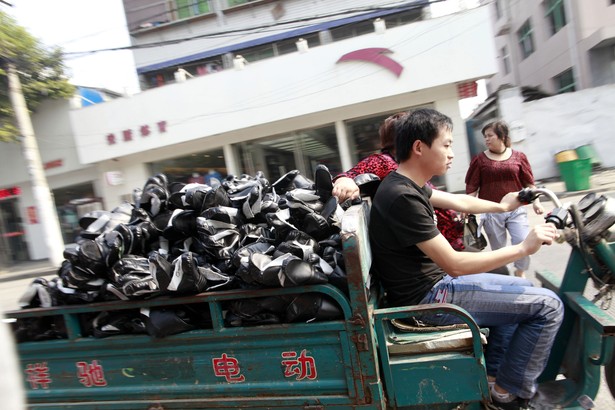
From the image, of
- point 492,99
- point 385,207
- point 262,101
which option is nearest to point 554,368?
point 385,207

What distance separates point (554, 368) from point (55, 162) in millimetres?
14787

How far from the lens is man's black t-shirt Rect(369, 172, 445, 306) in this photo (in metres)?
1.73

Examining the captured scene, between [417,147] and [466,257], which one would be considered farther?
[417,147]

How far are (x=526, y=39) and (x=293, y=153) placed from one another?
12514mm

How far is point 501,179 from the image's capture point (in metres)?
3.66

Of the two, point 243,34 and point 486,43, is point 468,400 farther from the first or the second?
point 243,34

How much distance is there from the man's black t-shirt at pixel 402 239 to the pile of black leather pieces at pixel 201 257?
A: 8.8 inches

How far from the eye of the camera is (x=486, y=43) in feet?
31.9

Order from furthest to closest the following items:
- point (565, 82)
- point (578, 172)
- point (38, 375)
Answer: point (565, 82), point (578, 172), point (38, 375)

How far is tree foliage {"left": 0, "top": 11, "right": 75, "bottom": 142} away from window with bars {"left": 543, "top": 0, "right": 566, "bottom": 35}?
633 inches

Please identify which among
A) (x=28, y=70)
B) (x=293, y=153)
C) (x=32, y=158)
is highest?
(x=28, y=70)

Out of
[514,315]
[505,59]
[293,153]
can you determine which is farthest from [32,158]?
[505,59]

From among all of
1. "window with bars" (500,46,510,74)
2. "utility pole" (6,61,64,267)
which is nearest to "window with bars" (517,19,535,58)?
"window with bars" (500,46,510,74)

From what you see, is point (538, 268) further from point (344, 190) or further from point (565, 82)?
point (565, 82)
